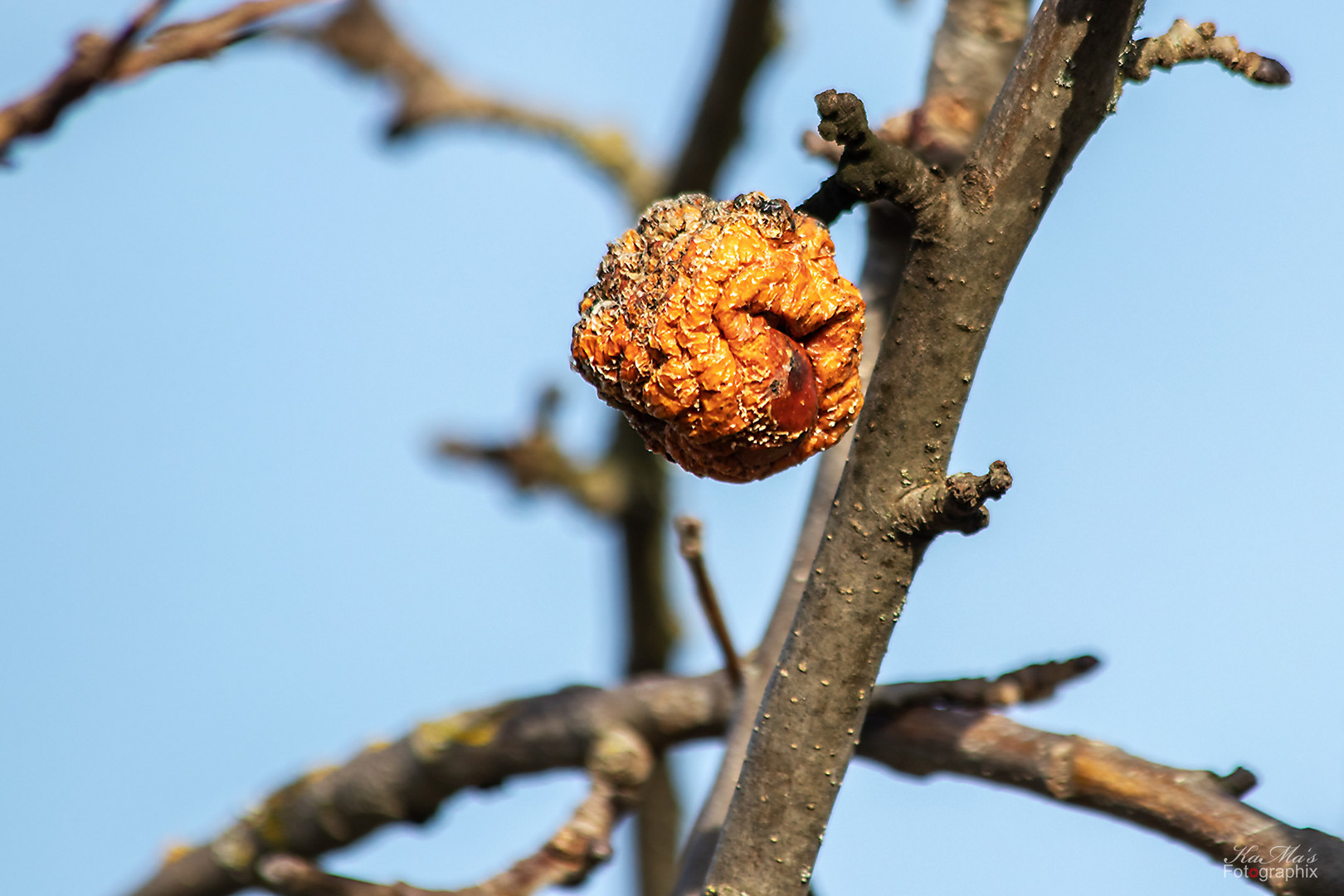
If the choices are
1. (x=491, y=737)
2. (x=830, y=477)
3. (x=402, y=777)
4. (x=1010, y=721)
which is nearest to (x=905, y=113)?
(x=830, y=477)

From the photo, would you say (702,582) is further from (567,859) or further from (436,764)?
(436,764)

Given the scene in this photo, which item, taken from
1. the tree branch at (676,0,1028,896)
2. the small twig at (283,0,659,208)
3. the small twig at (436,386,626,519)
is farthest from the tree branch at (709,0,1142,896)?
the small twig at (283,0,659,208)

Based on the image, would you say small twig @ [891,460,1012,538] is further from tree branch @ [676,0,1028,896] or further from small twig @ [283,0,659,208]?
small twig @ [283,0,659,208]

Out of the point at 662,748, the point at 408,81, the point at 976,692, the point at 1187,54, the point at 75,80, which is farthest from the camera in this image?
the point at 408,81

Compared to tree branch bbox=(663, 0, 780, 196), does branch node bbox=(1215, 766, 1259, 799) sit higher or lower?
lower

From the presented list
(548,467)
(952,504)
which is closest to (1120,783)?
(952,504)

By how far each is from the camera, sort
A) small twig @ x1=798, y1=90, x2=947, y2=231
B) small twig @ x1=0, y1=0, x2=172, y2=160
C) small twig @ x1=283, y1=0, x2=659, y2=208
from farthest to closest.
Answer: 1. small twig @ x1=283, y1=0, x2=659, y2=208
2. small twig @ x1=0, y1=0, x2=172, y2=160
3. small twig @ x1=798, y1=90, x2=947, y2=231

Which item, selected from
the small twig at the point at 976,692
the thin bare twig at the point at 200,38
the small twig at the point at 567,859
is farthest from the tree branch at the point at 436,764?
the thin bare twig at the point at 200,38
